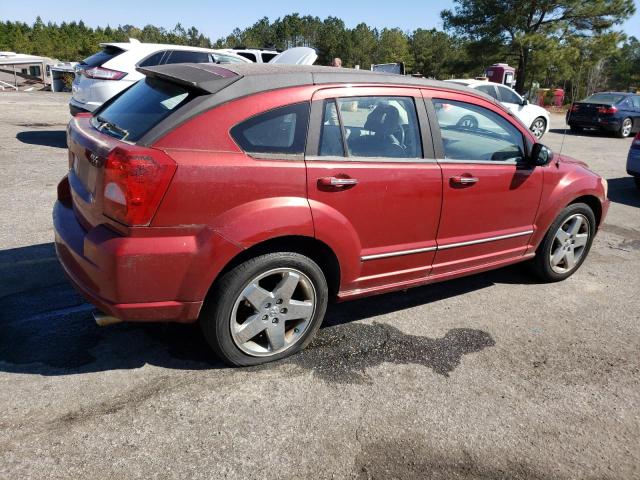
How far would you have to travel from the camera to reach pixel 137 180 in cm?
264

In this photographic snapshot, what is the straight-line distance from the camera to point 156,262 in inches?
108

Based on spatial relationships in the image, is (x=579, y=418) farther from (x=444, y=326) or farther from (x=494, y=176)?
(x=494, y=176)

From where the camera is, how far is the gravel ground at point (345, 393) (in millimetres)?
2527

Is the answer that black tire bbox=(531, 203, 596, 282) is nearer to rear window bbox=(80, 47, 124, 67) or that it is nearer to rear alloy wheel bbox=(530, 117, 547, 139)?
rear window bbox=(80, 47, 124, 67)

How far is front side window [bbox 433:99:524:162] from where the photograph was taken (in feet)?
12.4

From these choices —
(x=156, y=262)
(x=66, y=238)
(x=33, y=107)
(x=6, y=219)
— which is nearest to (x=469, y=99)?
(x=156, y=262)

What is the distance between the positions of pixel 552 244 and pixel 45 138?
29.3 feet

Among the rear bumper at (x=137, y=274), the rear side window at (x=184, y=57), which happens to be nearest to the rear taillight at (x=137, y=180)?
the rear bumper at (x=137, y=274)

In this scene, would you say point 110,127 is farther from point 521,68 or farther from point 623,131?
point 521,68

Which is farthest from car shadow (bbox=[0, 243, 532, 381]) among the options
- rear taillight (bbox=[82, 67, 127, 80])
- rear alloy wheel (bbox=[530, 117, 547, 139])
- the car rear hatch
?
rear alloy wheel (bbox=[530, 117, 547, 139])

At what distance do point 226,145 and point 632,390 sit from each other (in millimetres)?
2828

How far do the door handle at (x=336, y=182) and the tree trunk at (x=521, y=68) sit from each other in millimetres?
35125

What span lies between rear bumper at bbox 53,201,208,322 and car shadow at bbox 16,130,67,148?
24.0ft

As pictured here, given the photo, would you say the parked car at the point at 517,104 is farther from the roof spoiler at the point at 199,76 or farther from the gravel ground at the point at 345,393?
the roof spoiler at the point at 199,76
